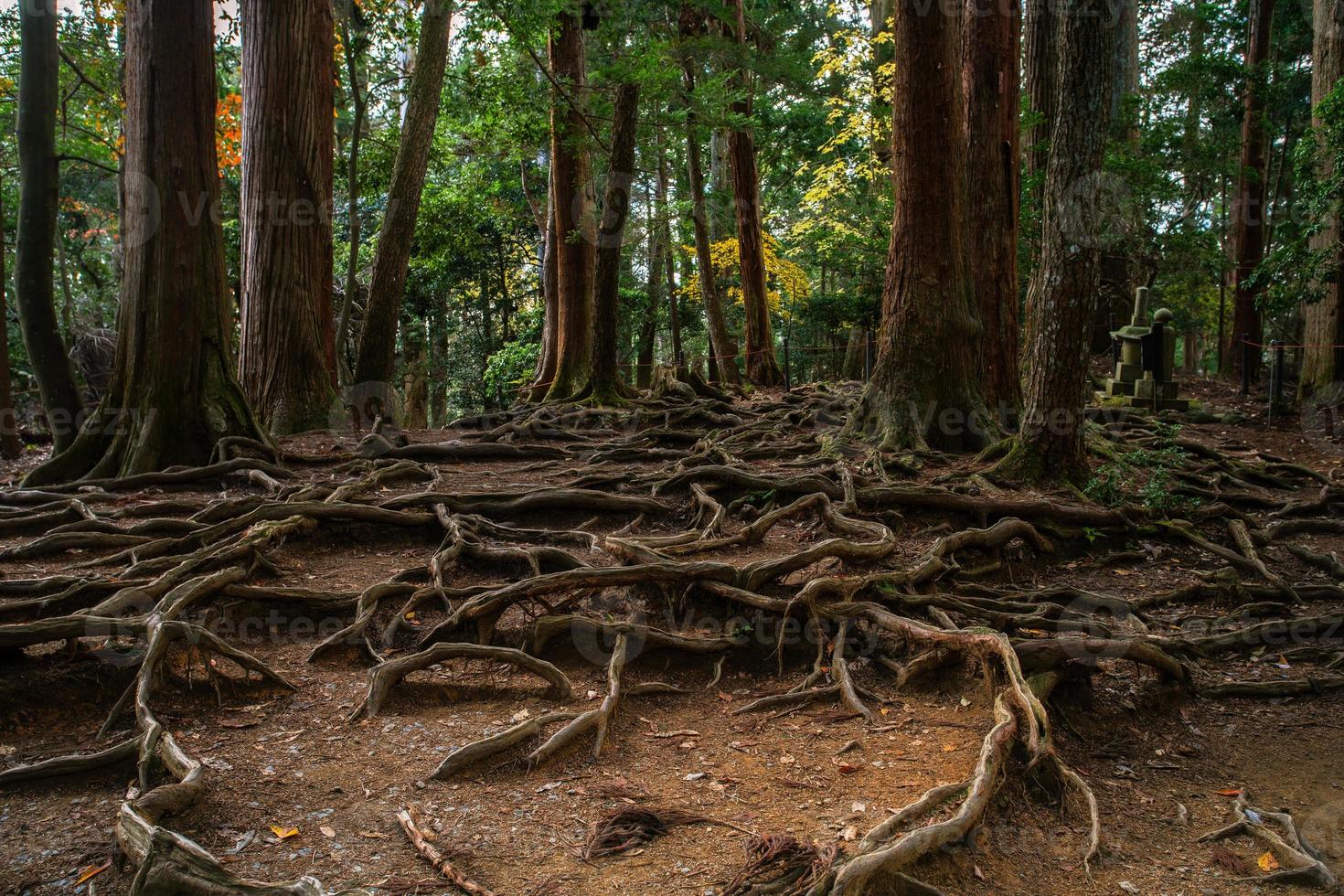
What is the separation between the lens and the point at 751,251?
16.4m

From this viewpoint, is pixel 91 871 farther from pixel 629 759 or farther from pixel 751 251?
pixel 751 251

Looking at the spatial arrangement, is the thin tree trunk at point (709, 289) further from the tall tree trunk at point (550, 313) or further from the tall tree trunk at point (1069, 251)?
the tall tree trunk at point (1069, 251)

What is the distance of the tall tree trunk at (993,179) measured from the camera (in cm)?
943

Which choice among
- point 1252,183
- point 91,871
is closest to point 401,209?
point 91,871

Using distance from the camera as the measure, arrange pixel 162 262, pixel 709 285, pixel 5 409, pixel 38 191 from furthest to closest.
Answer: pixel 709 285 < pixel 5 409 < pixel 38 191 < pixel 162 262

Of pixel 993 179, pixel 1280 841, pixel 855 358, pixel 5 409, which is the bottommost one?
pixel 1280 841

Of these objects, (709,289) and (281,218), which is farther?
(709,289)

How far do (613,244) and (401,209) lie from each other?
2591 mm

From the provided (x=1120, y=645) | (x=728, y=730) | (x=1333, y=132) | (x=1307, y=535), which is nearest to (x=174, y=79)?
(x=728, y=730)

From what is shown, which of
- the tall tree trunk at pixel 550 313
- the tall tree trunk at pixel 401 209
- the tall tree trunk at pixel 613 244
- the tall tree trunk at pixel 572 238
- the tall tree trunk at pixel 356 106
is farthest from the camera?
the tall tree trunk at pixel 550 313

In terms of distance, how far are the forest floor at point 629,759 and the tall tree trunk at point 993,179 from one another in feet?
13.8

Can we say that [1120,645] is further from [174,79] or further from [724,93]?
[724,93]

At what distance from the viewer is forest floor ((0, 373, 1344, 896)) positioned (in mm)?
2924

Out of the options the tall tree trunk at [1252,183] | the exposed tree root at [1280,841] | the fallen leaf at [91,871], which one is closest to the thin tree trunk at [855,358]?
the tall tree trunk at [1252,183]
